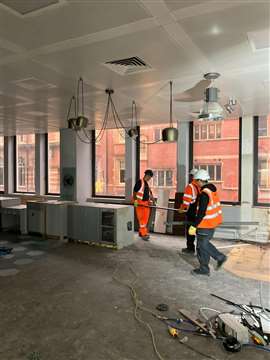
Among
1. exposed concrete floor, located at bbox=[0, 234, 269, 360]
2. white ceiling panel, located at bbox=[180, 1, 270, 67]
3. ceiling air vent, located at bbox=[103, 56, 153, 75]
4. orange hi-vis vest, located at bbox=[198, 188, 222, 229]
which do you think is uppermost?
ceiling air vent, located at bbox=[103, 56, 153, 75]

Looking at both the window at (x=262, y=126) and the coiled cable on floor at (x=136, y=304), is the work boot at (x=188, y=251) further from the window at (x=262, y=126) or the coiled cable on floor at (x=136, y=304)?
the window at (x=262, y=126)

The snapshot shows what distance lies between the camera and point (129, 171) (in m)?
7.52

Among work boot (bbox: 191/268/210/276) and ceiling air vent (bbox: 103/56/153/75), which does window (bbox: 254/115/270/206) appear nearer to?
work boot (bbox: 191/268/210/276)

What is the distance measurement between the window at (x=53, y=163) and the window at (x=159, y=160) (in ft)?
9.49

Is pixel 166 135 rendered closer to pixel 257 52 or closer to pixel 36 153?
pixel 257 52

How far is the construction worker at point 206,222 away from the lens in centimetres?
392

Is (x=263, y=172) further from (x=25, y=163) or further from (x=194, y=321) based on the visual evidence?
(x=25, y=163)

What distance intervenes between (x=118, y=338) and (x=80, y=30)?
2.66m

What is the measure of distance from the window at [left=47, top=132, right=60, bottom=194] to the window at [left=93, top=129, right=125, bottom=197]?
1.39 meters

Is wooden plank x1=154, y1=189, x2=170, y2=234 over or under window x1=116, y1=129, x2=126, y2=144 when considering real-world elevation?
under

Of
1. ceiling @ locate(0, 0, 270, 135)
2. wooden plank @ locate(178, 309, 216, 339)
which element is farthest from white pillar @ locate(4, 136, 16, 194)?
wooden plank @ locate(178, 309, 216, 339)

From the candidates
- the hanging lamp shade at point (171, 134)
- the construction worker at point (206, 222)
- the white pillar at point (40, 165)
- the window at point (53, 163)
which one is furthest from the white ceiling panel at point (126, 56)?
the white pillar at point (40, 165)

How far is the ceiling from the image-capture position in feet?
6.91

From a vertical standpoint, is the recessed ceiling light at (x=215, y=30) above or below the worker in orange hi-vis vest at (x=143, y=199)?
above
